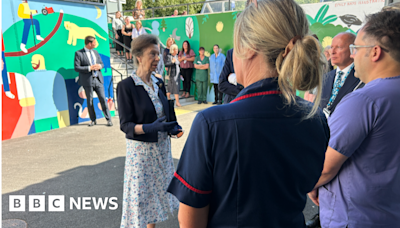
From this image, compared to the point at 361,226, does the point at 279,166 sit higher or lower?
higher

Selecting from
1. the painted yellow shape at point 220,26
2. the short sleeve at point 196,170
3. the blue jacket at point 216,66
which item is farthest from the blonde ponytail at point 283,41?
the painted yellow shape at point 220,26

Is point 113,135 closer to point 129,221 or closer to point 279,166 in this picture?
point 129,221

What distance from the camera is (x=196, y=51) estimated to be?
1104 cm

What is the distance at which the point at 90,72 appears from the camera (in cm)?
→ 695

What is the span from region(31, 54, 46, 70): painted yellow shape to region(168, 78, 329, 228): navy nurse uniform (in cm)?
681

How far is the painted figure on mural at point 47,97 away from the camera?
257 inches

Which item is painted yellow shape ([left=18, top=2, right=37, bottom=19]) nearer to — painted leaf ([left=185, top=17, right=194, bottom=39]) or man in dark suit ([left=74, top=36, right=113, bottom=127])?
man in dark suit ([left=74, top=36, right=113, bottom=127])

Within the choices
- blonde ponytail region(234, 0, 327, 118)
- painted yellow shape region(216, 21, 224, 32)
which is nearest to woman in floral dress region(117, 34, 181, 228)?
blonde ponytail region(234, 0, 327, 118)

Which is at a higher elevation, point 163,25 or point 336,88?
point 163,25

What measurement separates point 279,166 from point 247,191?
0.14 m

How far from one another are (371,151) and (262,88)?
0.83m

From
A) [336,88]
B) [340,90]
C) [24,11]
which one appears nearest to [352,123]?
[340,90]

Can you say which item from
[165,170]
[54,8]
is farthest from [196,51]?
[165,170]

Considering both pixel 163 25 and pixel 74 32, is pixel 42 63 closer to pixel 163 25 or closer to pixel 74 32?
pixel 74 32
